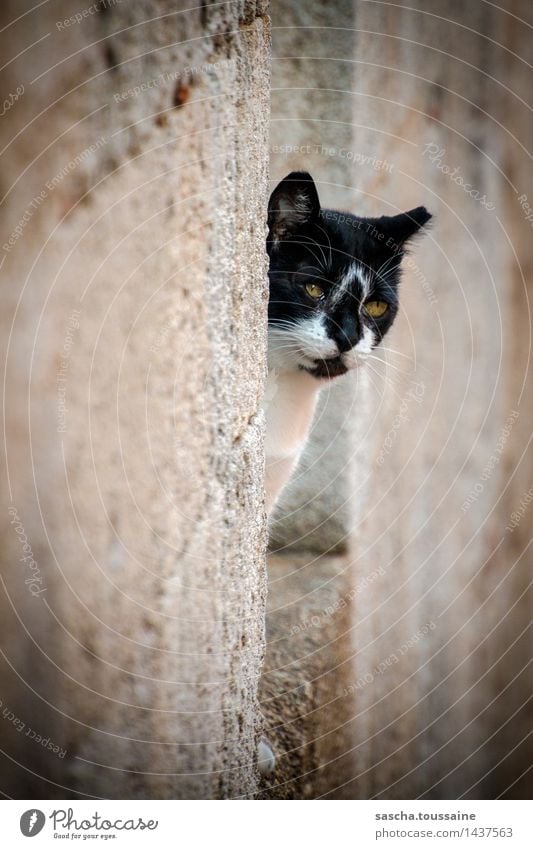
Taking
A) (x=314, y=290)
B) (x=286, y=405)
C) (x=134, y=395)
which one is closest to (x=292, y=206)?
(x=314, y=290)

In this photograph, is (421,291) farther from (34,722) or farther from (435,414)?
(34,722)

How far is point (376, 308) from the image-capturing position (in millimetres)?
1060

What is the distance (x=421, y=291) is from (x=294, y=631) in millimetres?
611

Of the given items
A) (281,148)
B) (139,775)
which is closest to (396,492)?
(281,148)

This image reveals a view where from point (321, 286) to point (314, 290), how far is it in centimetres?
1

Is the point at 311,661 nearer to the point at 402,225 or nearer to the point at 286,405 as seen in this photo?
the point at 286,405

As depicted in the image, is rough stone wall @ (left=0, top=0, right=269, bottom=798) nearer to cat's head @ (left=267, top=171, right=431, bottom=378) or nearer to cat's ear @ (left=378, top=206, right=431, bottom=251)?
cat's head @ (left=267, top=171, right=431, bottom=378)

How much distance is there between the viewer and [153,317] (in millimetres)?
470

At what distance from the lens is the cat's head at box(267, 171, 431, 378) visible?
96 centimetres
